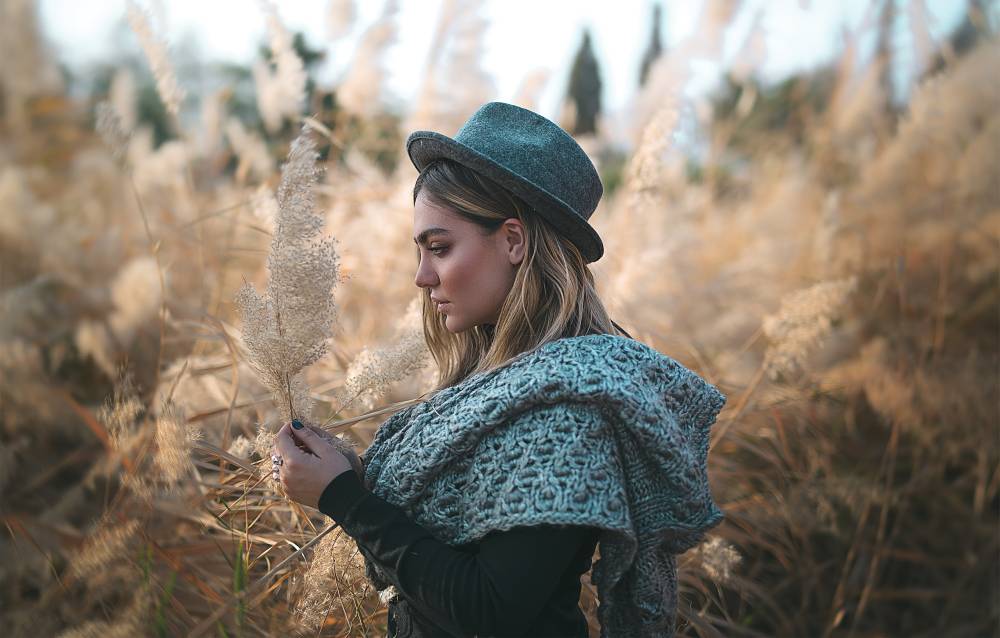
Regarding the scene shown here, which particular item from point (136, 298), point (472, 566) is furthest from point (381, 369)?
point (136, 298)

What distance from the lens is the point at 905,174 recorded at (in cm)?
335

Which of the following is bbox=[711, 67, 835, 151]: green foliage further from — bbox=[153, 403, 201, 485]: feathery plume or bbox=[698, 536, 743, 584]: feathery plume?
bbox=[153, 403, 201, 485]: feathery plume

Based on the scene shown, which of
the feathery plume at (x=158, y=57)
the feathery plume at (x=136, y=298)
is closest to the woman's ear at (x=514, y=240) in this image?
the feathery plume at (x=158, y=57)

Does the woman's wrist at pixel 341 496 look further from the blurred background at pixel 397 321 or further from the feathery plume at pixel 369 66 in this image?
the feathery plume at pixel 369 66

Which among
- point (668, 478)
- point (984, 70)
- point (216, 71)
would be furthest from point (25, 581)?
point (984, 70)

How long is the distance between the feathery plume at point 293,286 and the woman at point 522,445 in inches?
5.4

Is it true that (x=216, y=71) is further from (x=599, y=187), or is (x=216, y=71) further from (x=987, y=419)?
(x=987, y=419)

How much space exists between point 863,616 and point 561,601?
2.00m

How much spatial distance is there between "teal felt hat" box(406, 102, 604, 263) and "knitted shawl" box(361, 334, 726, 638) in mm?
207

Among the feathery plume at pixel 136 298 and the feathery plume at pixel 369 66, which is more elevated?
the feathery plume at pixel 369 66

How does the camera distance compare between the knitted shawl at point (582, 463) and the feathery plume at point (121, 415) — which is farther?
the feathery plume at point (121, 415)

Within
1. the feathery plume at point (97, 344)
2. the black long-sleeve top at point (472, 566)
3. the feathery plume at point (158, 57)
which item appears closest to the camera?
the black long-sleeve top at point (472, 566)

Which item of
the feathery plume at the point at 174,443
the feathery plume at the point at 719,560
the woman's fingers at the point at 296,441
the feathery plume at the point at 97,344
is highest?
the woman's fingers at the point at 296,441

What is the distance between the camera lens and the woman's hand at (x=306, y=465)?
3.68 ft
